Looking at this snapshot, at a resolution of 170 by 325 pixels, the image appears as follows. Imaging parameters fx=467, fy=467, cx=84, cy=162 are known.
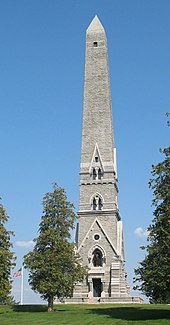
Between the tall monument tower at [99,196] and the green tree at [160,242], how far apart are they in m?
24.0

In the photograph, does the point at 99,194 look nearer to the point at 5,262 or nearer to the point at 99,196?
the point at 99,196

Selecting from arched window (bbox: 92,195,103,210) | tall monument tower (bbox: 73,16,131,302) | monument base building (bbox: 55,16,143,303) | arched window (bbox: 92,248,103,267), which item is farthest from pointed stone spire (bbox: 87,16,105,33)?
arched window (bbox: 92,248,103,267)

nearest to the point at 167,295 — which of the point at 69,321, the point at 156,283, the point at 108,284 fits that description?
the point at 156,283

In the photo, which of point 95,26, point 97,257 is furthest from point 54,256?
point 95,26

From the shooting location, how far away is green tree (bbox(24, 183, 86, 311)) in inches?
1683

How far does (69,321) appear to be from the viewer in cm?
3116

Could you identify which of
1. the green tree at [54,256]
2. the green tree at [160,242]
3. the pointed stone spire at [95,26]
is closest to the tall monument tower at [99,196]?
the pointed stone spire at [95,26]

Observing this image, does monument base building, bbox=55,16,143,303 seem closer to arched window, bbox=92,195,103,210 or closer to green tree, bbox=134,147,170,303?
arched window, bbox=92,195,103,210

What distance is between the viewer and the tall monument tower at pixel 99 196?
5975cm

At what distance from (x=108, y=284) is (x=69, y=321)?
28.9 meters

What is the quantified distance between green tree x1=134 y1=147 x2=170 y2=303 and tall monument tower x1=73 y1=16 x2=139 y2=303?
2398 cm

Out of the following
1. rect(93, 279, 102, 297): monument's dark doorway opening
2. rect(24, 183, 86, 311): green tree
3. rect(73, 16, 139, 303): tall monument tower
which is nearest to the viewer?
rect(24, 183, 86, 311): green tree

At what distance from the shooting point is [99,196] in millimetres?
64000

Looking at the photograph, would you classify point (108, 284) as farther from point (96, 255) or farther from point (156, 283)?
point (156, 283)
